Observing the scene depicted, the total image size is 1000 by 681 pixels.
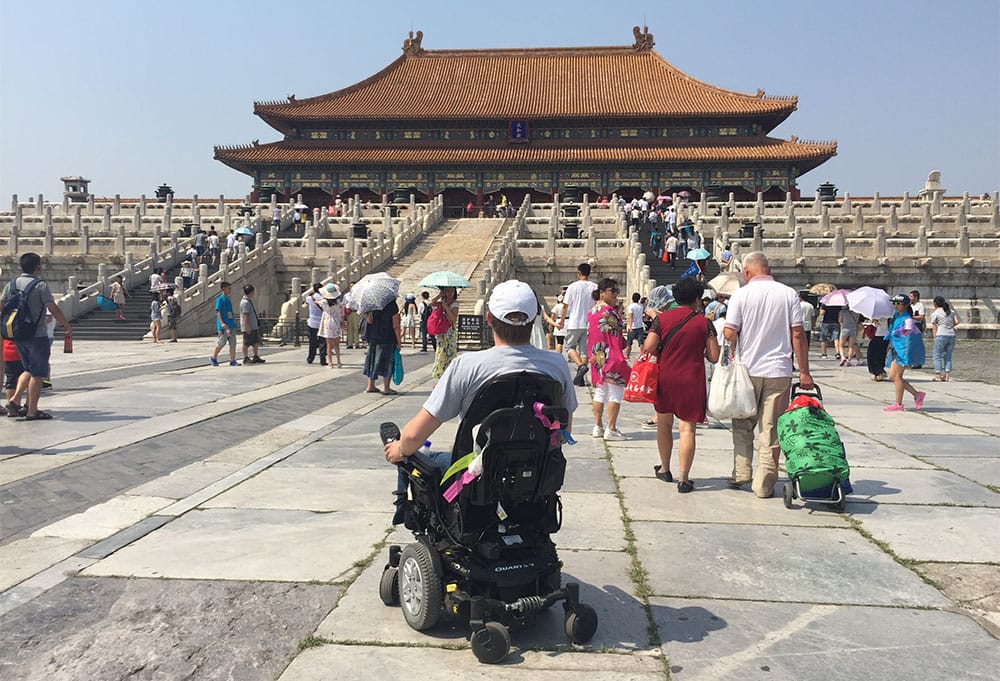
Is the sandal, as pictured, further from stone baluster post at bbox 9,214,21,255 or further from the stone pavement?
stone baluster post at bbox 9,214,21,255

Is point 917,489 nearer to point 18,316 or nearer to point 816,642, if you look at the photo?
point 816,642

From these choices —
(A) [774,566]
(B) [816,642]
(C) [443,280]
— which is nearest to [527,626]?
(B) [816,642]

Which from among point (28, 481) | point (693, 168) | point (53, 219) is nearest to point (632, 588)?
point (28, 481)

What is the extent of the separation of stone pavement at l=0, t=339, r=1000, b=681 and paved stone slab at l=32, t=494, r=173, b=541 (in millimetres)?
24

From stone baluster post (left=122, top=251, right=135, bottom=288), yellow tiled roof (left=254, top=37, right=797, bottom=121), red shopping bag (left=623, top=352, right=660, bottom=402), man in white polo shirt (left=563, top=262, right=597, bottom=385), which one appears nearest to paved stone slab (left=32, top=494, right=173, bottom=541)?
red shopping bag (left=623, top=352, right=660, bottom=402)

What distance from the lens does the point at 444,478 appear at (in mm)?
3289

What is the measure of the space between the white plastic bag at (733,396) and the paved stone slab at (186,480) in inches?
151

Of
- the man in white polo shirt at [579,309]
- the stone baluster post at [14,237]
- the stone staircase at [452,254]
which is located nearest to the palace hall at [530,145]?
the stone staircase at [452,254]

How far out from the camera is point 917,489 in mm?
5988

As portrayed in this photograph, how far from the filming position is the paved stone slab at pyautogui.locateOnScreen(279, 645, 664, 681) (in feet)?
9.82

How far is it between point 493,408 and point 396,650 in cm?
107

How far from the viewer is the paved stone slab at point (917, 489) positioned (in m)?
5.66

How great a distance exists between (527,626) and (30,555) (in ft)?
9.53

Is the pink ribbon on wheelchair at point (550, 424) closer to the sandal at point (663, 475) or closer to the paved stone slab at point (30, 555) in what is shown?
the paved stone slab at point (30, 555)
